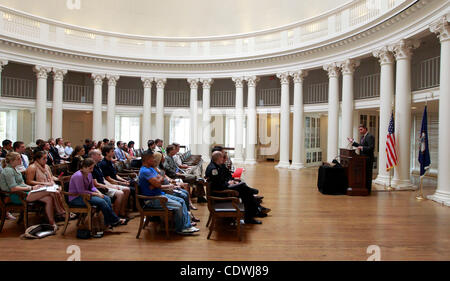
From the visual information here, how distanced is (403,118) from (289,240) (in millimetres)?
7820

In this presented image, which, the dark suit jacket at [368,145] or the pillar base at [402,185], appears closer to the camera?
the dark suit jacket at [368,145]

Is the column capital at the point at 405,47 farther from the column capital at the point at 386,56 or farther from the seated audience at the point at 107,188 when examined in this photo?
the seated audience at the point at 107,188

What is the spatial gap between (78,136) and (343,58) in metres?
17.5

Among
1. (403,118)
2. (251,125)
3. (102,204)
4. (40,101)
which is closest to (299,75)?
(251,125)

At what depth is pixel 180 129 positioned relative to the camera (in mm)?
21891

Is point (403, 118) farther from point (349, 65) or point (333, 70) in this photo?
point (333, 70)

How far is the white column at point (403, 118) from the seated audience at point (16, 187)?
10.2 m

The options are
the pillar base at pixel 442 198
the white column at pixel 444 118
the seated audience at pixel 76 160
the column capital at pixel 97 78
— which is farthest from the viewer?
the column capital at pixel 97 78

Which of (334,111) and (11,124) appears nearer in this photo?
(334,111)

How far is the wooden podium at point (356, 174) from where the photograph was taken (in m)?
9.12

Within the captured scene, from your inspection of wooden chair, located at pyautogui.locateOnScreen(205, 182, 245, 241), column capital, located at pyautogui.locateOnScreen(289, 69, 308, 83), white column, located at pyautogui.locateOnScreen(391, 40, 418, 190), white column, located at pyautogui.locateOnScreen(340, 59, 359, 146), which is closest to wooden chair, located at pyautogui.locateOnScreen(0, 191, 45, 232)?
wooden chair, located at pyautogui.locateOnScreen(205, 182, 245, 241)

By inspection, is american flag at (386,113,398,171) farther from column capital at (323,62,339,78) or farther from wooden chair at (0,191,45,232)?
wooden chair at (0,191,45,232)

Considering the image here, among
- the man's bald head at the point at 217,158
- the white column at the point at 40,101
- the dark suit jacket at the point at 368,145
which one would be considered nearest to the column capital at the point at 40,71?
the white column at the point at 40,101
